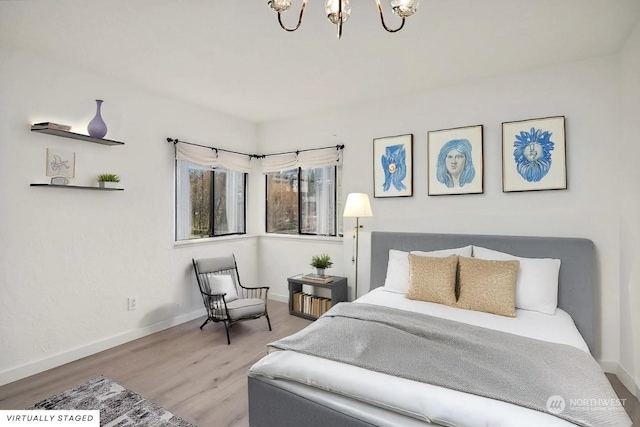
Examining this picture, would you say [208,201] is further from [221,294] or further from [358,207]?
[358,207]

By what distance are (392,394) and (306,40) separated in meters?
2.47

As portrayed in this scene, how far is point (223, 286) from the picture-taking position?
12.8 ft

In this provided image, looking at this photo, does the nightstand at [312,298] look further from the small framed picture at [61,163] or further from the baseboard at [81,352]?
the small framed picture at [61,163]

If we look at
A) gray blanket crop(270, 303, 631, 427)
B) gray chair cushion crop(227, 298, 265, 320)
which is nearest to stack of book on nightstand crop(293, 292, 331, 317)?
gray chair cushion crop(227, 298, 265, 320)

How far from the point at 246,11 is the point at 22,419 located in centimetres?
310

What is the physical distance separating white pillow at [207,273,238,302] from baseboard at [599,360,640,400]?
3.72 metres

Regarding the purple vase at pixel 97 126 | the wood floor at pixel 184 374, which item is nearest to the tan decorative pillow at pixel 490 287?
the wood floor at pixel 184 374

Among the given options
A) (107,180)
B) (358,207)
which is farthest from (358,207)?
(107,180)

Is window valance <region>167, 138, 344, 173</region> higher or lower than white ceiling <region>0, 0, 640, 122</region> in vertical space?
lower

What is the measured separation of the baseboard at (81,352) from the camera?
2.63 metres

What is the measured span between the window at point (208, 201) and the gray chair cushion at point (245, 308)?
118cm

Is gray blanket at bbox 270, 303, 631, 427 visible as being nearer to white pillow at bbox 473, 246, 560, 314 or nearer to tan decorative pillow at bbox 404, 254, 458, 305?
tan decorative pillow at bbox 404, 254, 458, 305

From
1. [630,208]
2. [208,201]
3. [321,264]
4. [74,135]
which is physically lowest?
[321,264]

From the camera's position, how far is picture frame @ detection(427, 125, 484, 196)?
3.30 metres
